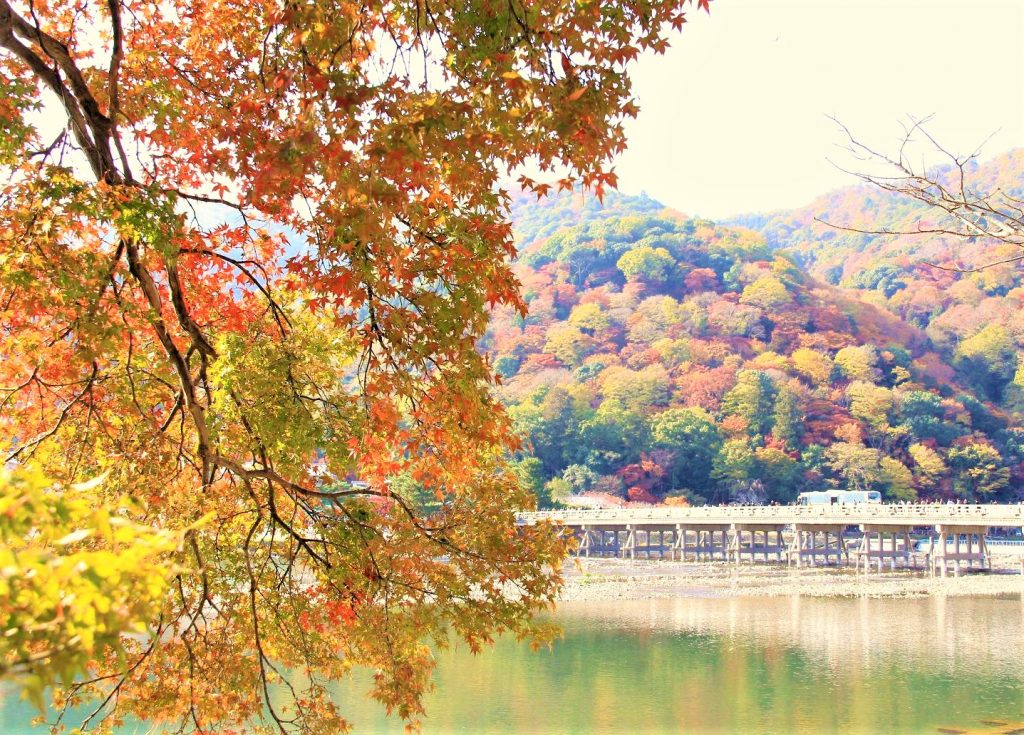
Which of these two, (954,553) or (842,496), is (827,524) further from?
(842,496)

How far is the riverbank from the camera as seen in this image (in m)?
23.0

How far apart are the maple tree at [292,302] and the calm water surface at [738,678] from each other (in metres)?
7.67

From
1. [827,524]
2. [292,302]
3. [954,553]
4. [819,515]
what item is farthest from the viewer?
[827,524]

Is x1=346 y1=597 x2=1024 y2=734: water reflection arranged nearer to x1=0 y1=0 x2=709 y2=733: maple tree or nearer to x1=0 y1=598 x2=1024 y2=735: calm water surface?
x1=0 y1=598 x2=1024 y2=735: calm water surface

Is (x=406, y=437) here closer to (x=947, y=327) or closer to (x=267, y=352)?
(x=267, y=352)

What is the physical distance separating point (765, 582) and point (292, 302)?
23.7 m

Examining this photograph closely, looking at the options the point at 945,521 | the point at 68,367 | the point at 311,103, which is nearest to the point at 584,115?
the point at 311,103

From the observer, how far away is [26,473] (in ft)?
4.36

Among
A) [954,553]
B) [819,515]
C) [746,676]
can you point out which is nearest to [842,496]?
[819,515]

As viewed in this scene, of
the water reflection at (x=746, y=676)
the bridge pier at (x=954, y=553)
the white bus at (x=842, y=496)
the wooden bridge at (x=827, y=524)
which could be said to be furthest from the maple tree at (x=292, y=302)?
the white bus at (x=842, y=496)

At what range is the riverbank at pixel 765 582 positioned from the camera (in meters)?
23.0

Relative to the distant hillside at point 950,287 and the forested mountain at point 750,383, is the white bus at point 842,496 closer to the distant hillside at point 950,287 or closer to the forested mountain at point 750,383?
the forested mountain at point 750,383

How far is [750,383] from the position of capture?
42062mm

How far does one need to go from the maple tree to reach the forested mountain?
1219 inches
